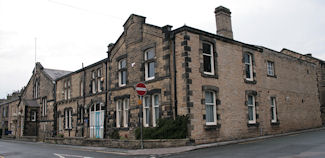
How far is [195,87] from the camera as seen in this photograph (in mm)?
16828

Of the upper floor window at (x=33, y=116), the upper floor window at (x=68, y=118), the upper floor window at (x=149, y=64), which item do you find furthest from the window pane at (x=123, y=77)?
the upper floor window at (x=33, y=116)

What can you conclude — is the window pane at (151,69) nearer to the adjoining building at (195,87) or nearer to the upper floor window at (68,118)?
the adjoining building at (195,87)

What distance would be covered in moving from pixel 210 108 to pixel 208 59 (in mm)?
3130

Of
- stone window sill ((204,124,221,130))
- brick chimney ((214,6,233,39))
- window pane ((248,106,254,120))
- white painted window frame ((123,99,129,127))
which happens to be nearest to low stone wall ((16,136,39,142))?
white painted window frame ((123,99,129,127))

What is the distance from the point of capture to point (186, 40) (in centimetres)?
1688

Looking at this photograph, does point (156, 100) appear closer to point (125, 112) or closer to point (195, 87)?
point (195, 87)

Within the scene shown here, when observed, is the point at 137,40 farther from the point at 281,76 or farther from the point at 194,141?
the point at 281,76

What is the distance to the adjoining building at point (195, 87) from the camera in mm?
17109

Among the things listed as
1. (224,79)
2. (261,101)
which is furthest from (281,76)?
(224,79)

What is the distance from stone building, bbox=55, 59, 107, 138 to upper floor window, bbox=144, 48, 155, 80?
6215mm

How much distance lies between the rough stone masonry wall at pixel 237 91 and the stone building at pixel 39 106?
72.4ft

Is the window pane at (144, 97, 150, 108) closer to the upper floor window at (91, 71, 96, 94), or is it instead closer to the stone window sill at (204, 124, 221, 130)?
the stone window sill at (204, 124, 221, 130)

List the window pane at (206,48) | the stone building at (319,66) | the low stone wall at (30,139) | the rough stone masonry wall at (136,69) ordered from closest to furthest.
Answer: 1. the rough stone masonry wall at (136,69)
2. the window pane at (206,48)
3. the low stone wall at (30,139)
4. the stone building at (319,66)

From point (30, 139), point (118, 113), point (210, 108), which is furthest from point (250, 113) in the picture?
point (30, 139)
